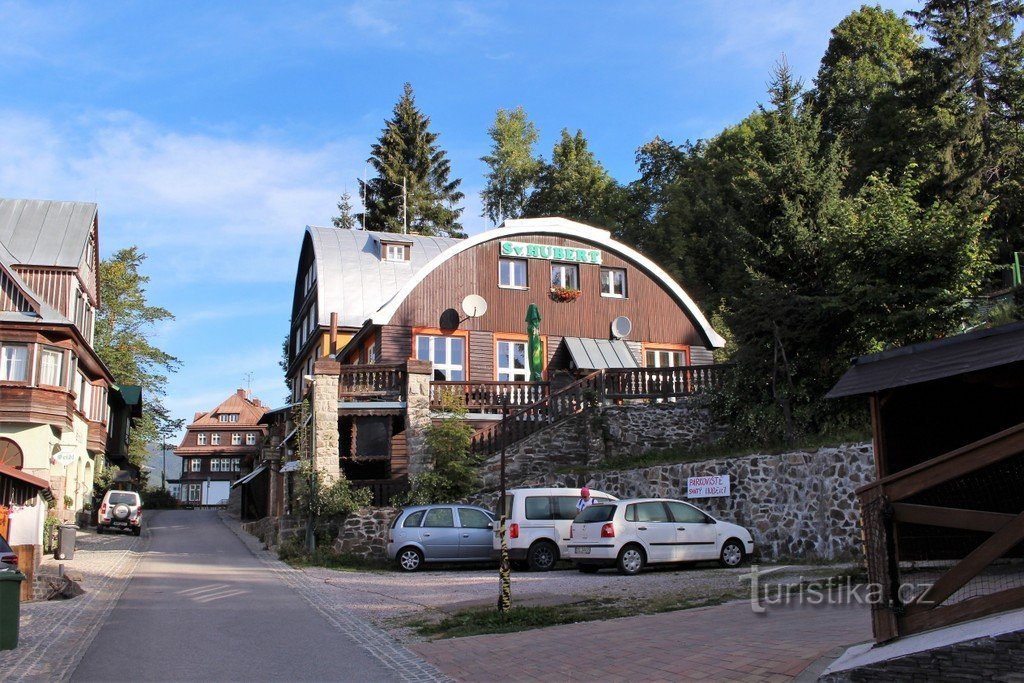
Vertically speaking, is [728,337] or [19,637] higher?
[728,337]

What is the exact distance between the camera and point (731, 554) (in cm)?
1809

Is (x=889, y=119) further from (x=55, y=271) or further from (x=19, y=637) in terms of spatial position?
(x=19, y=637)

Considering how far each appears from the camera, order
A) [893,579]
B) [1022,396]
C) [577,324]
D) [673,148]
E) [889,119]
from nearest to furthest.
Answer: [893,579] → [1022,396] → [577,324] → [889,119] → [673,148]

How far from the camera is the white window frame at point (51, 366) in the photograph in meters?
31.7

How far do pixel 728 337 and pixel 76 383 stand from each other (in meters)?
28.0

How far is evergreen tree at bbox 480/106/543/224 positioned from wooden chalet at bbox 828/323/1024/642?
169ft

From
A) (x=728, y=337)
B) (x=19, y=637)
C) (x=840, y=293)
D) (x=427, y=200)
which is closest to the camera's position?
(x=19, y=637)

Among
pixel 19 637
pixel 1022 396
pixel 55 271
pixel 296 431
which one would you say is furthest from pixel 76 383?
pixel 1022 396

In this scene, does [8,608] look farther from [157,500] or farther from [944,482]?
[157,500]

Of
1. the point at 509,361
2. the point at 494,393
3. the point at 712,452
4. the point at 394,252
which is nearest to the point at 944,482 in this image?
the point at 712,452

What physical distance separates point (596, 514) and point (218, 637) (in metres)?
7.96

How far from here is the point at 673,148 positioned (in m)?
59.9

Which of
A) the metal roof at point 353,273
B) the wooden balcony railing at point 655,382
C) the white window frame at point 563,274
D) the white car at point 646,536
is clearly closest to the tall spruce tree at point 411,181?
the metal roof at point 353,273

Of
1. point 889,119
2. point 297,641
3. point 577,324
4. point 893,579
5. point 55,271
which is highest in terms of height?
point 889,119
